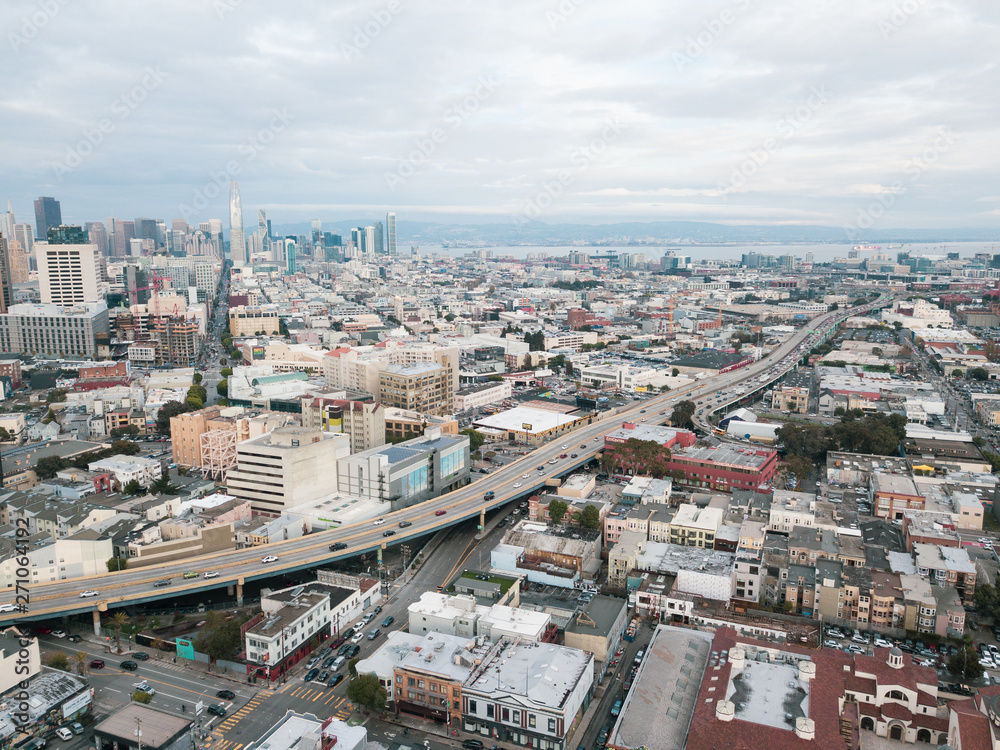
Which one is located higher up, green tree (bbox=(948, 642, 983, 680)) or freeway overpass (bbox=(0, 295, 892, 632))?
freeway overpass (bbox=(0, 295, 892, 632))

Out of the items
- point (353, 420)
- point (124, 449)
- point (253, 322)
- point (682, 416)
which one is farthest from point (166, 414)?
point (253, 322)

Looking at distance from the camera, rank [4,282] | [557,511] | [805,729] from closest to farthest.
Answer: [805,729], [557,511], [4,282]

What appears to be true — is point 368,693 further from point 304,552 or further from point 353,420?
point 353,420

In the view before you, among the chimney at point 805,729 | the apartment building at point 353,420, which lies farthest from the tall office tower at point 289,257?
the chimney at point 805,729

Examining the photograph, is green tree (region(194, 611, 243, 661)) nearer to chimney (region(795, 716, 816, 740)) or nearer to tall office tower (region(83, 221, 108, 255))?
chimney (region(795, 716, 816, 740))

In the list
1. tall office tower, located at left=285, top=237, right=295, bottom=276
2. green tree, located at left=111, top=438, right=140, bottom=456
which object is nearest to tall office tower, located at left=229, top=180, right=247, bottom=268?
tall office tower, located at left=285, top=237, right=295, bottom=276

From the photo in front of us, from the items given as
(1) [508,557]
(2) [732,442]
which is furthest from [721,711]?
(2) [732,442]

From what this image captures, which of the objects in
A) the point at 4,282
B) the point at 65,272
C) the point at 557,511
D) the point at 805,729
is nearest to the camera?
the point at 805,729

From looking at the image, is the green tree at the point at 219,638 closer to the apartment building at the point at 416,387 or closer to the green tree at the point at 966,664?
the green tree at the point at 966,664
